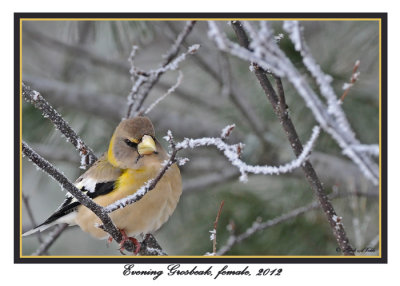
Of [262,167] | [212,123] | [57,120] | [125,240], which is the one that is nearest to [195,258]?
[125,240]

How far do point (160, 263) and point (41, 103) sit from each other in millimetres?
919

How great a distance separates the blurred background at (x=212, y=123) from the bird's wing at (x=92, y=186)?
1.80ft

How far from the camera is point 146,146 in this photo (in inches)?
106

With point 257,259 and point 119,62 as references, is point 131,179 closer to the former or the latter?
point 257,259

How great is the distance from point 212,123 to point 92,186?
2062 mm

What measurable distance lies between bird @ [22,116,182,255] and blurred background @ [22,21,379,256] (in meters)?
0.68

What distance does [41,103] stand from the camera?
2.66m

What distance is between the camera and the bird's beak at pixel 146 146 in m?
2.67

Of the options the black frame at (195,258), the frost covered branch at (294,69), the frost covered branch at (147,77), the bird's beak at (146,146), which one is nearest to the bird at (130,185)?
the bird's beak at (146,146)

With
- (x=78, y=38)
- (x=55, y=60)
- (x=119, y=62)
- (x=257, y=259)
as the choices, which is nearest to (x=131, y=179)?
(x=257, y=259)

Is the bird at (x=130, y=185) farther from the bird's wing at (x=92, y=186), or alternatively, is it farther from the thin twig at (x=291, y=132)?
the thin twig at (x=291, y=132)

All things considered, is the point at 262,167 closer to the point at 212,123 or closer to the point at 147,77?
the point at 147,77

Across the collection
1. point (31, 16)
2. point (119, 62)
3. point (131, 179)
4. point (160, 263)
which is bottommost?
point (160, 263)

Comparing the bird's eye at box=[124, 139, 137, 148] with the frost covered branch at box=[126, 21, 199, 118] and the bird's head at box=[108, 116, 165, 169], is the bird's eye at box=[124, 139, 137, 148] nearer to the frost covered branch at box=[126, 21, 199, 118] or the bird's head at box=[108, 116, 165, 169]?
the bird's head at box=[108, 116, 165, 169]
